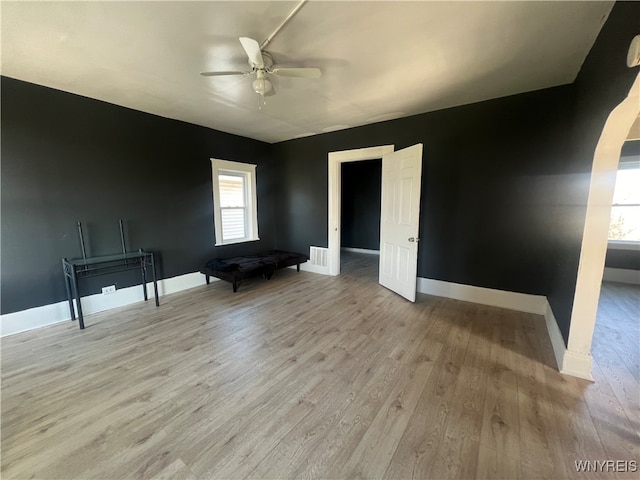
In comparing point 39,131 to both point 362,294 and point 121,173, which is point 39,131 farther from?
point 362,294

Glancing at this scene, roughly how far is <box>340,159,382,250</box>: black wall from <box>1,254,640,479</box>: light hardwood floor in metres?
4.35

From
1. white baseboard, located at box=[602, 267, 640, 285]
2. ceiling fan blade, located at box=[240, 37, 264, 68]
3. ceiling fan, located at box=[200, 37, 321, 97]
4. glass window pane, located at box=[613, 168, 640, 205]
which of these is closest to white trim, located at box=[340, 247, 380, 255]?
white baseboard, located at box=[602, 267, 640, 285]

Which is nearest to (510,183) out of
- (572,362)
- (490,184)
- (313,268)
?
(490,184)

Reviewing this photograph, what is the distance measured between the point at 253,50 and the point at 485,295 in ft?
12.7

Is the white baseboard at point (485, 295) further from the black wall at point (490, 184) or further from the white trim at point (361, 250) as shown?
the white trim at point (361, 250)

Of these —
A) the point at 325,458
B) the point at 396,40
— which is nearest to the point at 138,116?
the point at 396,40

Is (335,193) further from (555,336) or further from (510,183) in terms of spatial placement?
(555,336)

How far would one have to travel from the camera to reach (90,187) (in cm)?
316

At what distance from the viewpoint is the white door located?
3.40 meters

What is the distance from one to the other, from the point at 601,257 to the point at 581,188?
0.64 meters

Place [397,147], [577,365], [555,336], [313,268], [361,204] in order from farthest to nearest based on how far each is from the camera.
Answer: [361,204] < [313,268] < [397,147] < [555,336] < [577,365]

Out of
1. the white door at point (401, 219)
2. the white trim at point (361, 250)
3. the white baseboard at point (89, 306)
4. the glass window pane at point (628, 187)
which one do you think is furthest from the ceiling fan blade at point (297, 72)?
the glass window pane at point (628, 187)

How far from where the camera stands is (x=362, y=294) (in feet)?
12.8

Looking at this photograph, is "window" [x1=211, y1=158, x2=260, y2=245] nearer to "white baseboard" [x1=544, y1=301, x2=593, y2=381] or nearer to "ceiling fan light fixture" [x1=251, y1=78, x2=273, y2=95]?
"ceiling fan light fixture" [x1=251, y1=78, x2=273, y2=95]
